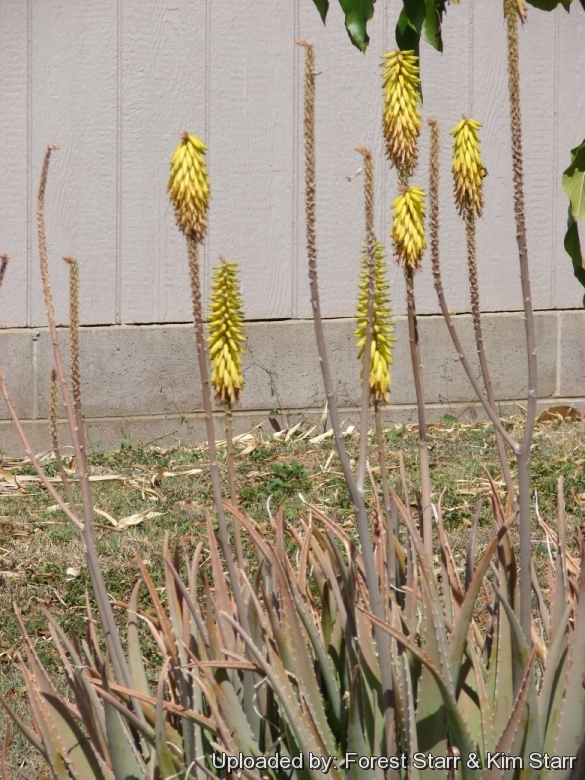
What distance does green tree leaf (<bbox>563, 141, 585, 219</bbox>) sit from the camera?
2.01 m

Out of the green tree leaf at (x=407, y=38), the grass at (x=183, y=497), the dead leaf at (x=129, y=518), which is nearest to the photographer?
the green tree leaf at (x=407, y=38)

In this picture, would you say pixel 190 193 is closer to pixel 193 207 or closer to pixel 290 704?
pixel 193 207

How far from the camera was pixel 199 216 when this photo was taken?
164 centimetres

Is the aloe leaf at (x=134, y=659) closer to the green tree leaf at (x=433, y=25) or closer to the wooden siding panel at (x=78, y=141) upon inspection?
the green tree leaf at (x=433, y=25)

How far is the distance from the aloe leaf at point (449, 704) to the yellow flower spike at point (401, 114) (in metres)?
0.73

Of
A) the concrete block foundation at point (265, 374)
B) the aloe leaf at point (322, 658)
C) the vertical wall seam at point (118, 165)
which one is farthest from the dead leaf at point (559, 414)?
the aloe leaf at point (322, 658)

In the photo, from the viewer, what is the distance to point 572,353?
601cm

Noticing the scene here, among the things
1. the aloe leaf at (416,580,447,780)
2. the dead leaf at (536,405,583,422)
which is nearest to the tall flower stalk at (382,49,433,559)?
the aloe leaf at (416,580,447,780)

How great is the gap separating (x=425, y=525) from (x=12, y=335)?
3981mm

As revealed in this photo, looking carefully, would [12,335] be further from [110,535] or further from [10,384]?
[110,535]

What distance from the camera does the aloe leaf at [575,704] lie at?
1.67 m

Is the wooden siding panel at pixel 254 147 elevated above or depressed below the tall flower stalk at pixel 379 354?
above

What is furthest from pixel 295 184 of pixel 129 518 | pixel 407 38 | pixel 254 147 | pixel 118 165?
pixel 407 38

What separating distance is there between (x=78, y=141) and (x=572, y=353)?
9.99 feet
